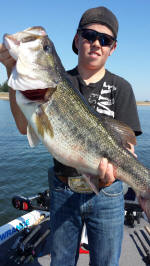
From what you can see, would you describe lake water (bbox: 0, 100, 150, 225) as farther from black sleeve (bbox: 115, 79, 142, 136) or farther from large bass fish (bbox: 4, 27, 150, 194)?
black sleeve (bbox: 115, 79, 142, 136)

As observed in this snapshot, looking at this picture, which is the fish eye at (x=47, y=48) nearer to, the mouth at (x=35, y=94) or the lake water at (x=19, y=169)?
the mouth at (x=35, y=94)

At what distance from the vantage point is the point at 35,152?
1742 centimetres

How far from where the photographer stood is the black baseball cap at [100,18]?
2854 millimetres

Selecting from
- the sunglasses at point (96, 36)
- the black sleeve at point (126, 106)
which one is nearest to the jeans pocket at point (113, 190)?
the black sleeve at point (126, 106)

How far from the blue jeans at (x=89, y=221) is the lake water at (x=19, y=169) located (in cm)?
694

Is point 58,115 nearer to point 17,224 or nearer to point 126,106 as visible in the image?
point 126,106

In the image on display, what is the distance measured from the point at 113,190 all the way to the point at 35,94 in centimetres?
159

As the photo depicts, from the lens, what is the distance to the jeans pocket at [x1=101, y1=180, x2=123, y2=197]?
2.91m

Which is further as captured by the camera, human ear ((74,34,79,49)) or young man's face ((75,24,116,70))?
human ear ((74,34,79,49))

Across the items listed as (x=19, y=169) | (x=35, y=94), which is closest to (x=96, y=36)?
(x=35, y=94)

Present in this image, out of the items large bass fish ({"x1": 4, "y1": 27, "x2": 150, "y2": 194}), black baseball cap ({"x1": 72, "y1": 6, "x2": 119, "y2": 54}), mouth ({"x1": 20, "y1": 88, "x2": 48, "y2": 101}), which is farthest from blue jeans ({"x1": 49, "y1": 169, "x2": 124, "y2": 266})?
black baseball cap ({"x1": 72, "y1": 6, "x2": 119, "y2": 54})

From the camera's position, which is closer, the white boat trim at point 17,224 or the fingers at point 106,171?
the fingers at point 106,171

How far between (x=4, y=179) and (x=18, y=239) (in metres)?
8.35

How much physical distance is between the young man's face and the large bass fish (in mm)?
430
